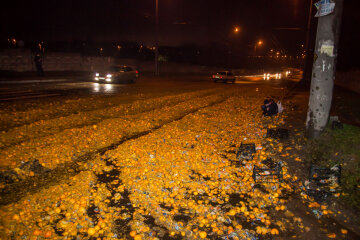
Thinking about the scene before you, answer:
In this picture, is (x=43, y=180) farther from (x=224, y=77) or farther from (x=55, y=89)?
(x=224, y=77)

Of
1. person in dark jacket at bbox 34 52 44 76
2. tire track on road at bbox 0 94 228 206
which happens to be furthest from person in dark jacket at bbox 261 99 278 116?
person in dark jacket at bbox 34 52 44 76

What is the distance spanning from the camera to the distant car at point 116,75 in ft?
71.9

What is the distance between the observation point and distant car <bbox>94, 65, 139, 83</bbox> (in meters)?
21.9

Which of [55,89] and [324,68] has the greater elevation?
[324,68]

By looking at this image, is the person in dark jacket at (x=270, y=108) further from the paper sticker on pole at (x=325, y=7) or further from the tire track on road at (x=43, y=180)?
the tire track on road at (x=43, y=180)

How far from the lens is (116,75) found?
2212 centimetres

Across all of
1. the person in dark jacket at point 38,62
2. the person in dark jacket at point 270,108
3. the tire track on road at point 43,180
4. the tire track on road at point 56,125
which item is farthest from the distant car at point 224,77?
the tire track on road at point 43,180

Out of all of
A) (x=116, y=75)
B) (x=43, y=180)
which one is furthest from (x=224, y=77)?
(x=43, y=180)

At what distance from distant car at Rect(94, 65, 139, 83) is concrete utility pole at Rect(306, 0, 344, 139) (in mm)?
19120

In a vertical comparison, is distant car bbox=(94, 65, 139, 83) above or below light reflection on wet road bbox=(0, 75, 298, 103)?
above

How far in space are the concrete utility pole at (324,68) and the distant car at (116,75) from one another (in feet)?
62.7

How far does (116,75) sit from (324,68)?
19.3 meters

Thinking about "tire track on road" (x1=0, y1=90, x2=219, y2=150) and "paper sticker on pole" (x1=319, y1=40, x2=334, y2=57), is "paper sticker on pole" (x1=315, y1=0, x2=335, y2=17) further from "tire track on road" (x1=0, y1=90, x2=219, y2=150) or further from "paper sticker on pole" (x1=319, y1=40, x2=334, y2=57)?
"tire track on road" (x1=0, y1=90, x2=219, y2=150)

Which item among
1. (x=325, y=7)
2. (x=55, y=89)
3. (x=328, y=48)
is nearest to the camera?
(x=325, y=7)
